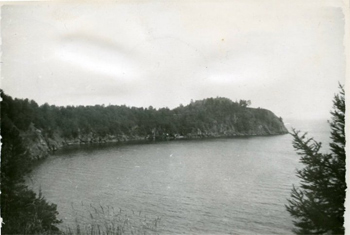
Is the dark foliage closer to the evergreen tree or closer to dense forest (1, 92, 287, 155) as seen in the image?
dense forest (1, 92, 287, 155)

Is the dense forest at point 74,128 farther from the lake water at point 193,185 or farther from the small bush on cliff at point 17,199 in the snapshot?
the lake water at point 193,185

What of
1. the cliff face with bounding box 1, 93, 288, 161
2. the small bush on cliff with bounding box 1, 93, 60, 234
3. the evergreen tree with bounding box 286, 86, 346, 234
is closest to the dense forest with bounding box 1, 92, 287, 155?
the cliff face with bounding box 1, 93, 288, 161

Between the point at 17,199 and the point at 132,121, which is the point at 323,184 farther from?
the point at 17,199

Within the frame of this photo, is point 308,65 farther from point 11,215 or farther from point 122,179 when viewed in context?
point 11,215

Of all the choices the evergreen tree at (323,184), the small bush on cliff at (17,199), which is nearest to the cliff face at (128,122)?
the small bush on cliff at (17,199)

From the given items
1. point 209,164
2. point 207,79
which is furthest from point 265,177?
point 207,79

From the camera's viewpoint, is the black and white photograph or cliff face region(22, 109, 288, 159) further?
cliff face region(22, 109, 288, 159)

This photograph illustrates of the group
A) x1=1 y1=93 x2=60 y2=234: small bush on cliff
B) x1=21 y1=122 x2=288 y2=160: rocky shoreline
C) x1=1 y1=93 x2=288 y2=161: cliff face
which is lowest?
x1=1 y1=93 x2=60 y2=234: small bush on cliff
